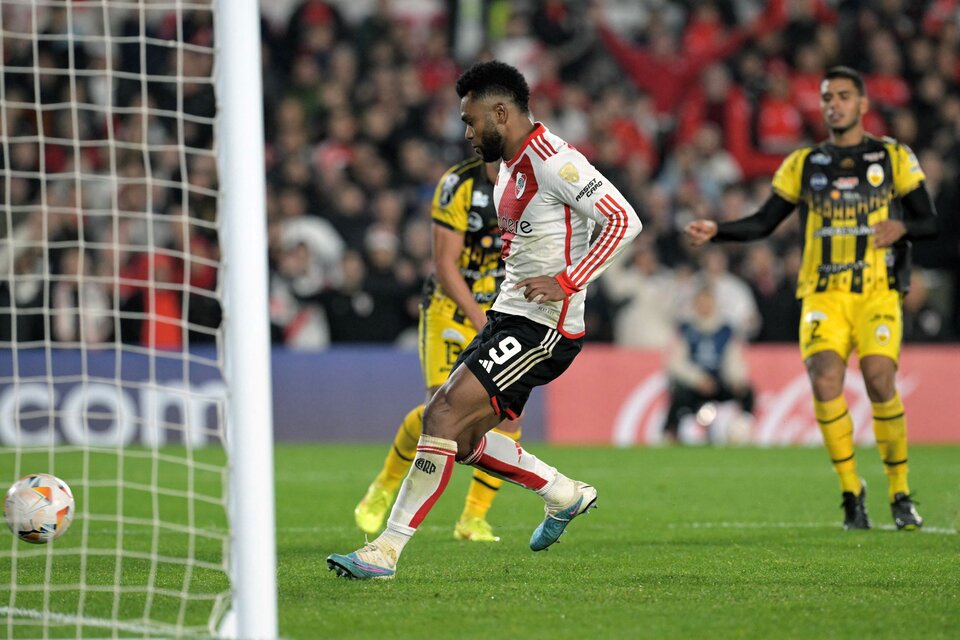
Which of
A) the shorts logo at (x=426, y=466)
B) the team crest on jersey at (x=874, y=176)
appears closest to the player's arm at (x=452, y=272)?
Answer: the shorts logo at (x=426, y=466)

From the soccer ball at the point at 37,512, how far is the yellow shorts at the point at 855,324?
442cm

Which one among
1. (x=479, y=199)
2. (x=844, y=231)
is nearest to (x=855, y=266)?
(x=844, y=231)

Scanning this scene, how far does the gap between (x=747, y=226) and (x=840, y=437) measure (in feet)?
4.53

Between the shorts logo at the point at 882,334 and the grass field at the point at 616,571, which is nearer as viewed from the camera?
the grass field at the point at 616,571

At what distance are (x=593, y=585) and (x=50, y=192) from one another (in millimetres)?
10947

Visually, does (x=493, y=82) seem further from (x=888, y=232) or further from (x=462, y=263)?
(x=888, y=232)

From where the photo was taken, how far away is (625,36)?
1986cm

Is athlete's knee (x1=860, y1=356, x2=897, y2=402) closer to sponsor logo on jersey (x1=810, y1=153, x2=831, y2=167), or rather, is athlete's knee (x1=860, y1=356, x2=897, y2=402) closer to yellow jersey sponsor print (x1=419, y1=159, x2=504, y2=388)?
sponsor logo on jersey (x1=810, y1=153, x2=831, y2=167)

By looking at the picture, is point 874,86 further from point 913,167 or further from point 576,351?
point 576,351

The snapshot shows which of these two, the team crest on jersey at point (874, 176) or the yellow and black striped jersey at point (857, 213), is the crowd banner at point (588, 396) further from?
the team crest on jersey at point (874, 176)

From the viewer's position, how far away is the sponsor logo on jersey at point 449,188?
7715mm

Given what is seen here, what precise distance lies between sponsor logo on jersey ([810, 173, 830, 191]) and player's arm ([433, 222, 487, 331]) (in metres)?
2.29

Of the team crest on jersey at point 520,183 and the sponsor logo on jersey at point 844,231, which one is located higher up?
the team crest on jersey at point 520,183

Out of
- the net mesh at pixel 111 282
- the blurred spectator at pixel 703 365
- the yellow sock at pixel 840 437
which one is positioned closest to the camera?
the yellow sock at pixel 840 437
